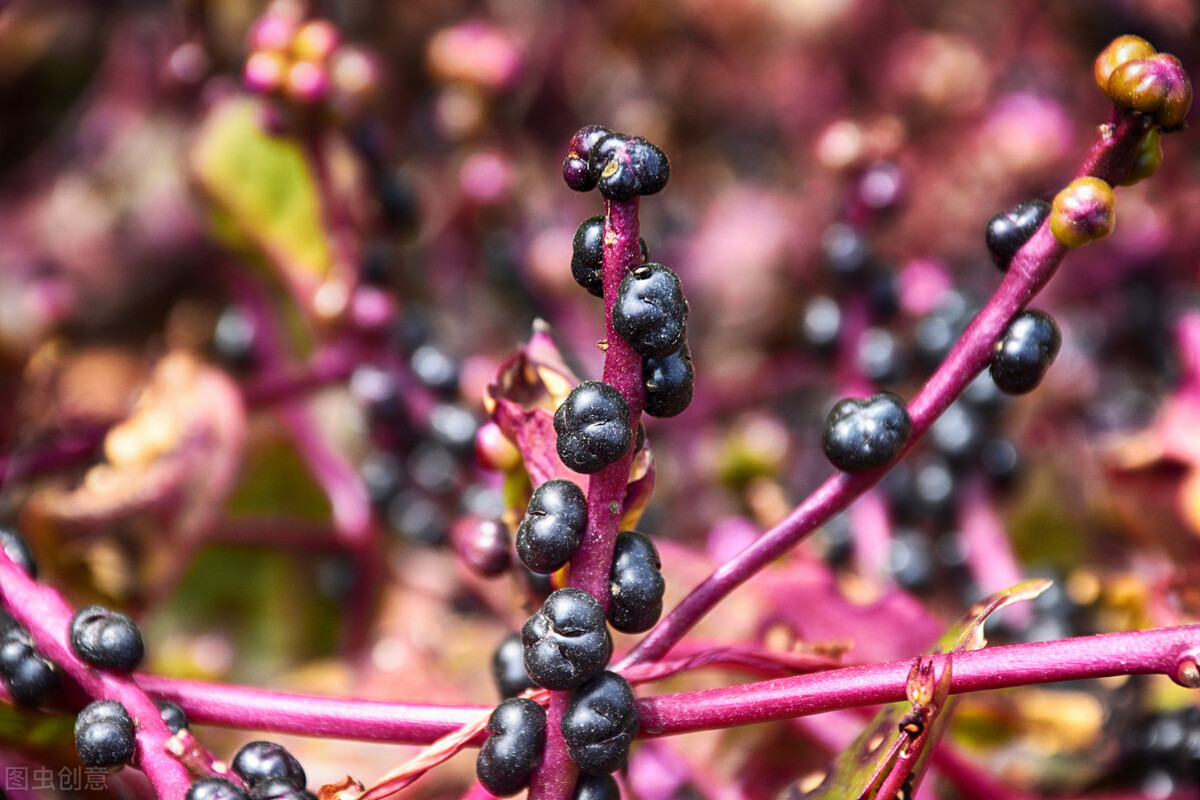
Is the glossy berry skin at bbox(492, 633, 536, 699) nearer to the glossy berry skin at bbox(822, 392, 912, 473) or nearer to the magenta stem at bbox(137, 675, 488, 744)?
the magenta stem at bbox(137, 675, 488, 744)

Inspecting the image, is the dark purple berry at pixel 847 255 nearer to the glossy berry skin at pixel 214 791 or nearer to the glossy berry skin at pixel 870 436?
the glossy berry skin at pixel 870 436

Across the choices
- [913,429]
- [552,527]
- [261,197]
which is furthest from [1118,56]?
[261,197]

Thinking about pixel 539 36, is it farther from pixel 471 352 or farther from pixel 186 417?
pixel 186 417

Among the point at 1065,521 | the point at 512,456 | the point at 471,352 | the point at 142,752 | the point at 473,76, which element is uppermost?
the point at 473,76

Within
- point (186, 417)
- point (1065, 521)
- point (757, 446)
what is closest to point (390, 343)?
point (186, 417)

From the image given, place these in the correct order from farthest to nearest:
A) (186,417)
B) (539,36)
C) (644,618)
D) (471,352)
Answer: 1. (539,36)
2. (471,352)
3. (186,417)
4. (644,618)

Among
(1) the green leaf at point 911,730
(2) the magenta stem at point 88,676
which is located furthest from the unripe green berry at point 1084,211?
(2) the magenta stem at point 88,676
